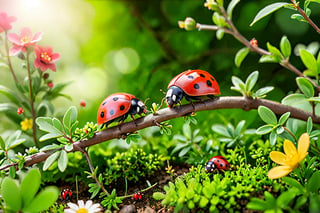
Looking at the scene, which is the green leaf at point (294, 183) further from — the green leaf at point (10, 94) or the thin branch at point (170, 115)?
the green leaf at point (10, 94)

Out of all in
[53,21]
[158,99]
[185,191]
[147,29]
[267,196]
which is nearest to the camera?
[267,196]

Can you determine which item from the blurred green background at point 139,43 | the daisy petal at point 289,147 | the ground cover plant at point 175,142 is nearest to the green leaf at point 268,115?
the ground cover plant at point 175,142

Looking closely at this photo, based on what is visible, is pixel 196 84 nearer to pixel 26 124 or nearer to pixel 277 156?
pixel 277 156

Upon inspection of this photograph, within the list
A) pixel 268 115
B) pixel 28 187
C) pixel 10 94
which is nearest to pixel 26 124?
pixel 10 94

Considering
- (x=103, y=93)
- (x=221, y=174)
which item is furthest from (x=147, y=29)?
(x=221, y=174)

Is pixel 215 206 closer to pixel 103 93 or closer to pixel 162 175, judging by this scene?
pixel 162 175

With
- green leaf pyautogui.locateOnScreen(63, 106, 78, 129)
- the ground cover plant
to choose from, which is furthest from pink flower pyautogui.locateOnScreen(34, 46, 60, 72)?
green leaf pyautogui.locateOnScreen(63, 106, 78, 129)
